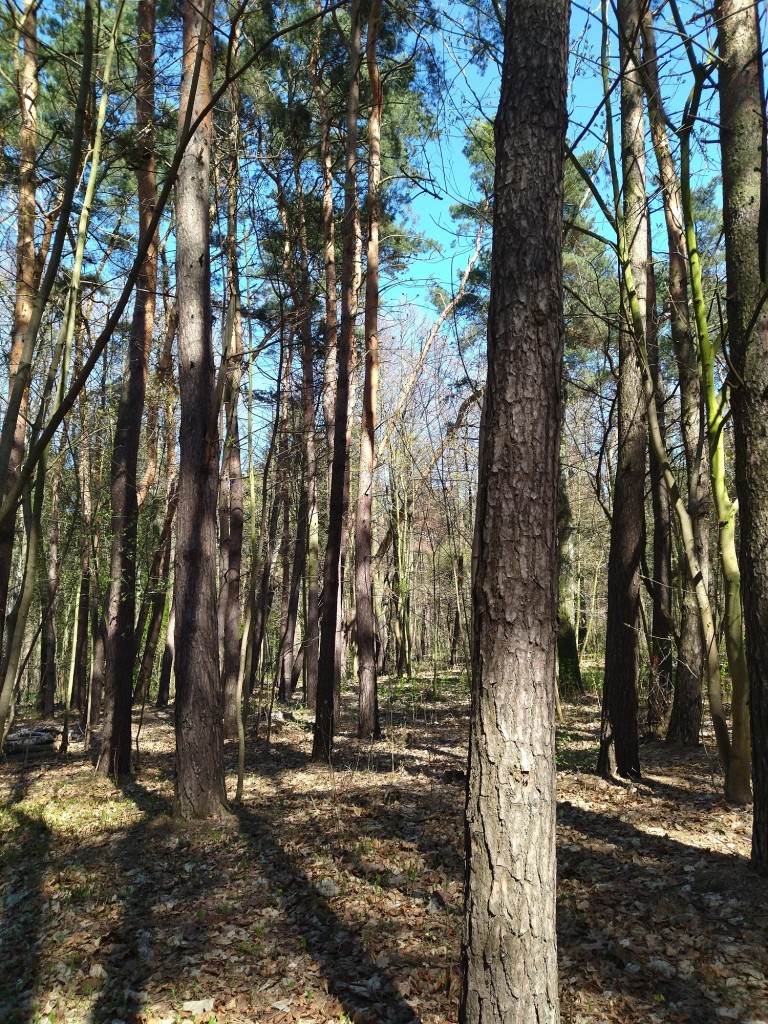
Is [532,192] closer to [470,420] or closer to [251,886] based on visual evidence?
[251,886]

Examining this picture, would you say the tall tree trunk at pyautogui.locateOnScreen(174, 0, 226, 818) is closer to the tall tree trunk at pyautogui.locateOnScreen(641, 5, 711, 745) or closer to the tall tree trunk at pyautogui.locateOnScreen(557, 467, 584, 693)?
the tall tree trunk at pyautogui.locateOnScreen(641, 5, 711, 745)

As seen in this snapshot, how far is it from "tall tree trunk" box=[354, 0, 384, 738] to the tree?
25.7 feet

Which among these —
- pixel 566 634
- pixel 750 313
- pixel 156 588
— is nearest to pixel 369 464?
pixel 156 588

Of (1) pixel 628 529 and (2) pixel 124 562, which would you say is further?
(2) pixel 124 562

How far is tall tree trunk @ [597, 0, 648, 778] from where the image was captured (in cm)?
686

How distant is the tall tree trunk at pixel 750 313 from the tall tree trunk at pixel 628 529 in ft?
5.57

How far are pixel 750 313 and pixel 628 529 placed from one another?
2.77m

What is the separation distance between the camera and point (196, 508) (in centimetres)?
660

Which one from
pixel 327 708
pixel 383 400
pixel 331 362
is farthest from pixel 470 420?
pixel 327 708

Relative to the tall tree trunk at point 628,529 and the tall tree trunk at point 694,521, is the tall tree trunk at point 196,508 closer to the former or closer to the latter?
the tall tree trunk at point 628,529

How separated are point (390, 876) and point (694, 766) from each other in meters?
4.08

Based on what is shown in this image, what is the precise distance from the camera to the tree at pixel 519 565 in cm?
243

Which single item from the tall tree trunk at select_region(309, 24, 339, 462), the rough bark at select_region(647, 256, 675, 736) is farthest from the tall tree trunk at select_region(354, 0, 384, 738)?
the rough bark at select_region(647, 256, 675, 736)

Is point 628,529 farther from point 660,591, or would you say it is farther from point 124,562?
point 124,562
